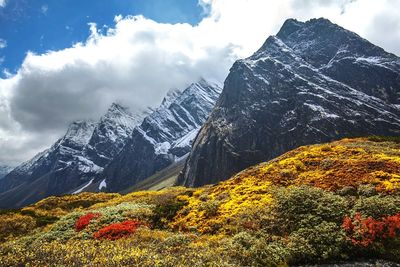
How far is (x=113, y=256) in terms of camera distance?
64.7ft

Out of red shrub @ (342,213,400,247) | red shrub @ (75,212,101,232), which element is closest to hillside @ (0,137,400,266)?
red shrub @ (342,213,400,247)

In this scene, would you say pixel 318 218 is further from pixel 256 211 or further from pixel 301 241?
pixel 256 211

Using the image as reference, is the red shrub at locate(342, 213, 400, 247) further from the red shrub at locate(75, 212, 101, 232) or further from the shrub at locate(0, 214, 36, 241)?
the shrub at locate(0, 214, 36, 241)

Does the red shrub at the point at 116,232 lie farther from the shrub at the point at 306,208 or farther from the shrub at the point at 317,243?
the shrub at the point at 317,243

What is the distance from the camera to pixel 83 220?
35719 mm

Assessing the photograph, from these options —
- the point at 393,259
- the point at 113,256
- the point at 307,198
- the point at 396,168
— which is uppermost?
the point at 396,168

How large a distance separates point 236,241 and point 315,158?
20368 millimetres

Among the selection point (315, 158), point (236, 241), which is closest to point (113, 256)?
point (236, 241)

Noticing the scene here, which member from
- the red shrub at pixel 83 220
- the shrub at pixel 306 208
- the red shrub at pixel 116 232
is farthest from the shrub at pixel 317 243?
the red shrub at pixel 83 220

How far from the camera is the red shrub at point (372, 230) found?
69.1 feet

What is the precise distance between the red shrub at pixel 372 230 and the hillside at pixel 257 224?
0.06 m

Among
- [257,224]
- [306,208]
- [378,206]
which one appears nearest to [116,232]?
[257,224]

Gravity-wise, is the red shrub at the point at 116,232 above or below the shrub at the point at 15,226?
below

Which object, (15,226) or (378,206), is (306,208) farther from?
(15,226)
